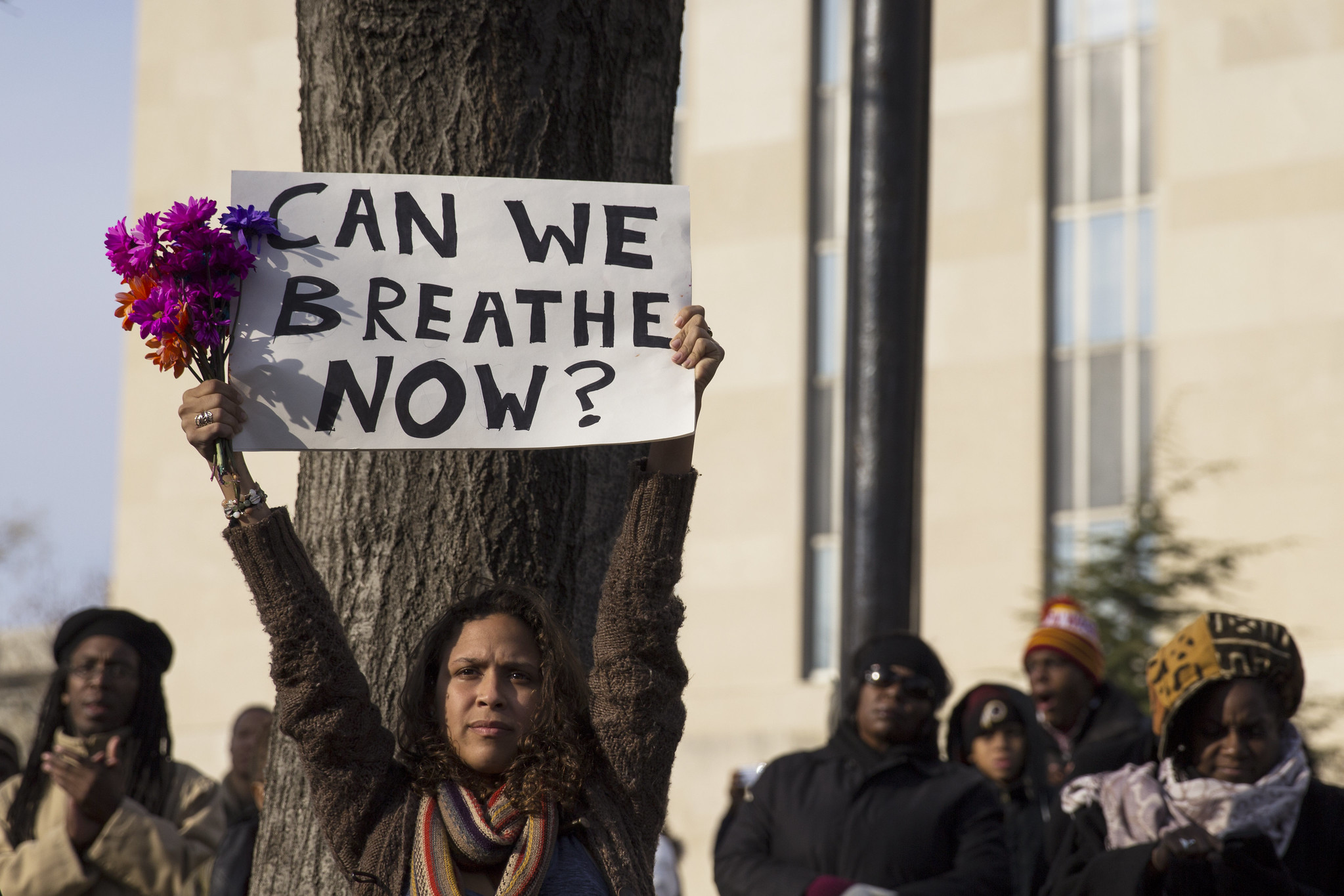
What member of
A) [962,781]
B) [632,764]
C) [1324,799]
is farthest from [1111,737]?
[632,764]

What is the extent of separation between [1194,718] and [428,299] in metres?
2.26

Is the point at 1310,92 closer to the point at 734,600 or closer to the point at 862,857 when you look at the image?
the point at 734,600

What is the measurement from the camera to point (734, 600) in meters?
19.7

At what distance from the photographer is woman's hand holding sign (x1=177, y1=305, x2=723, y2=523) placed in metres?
3.16

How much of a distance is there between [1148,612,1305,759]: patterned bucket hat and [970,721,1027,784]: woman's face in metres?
1.74

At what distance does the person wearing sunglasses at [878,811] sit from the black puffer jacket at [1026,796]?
0.60m

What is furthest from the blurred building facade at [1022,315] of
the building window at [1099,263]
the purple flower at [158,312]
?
the purple flower at [158,312]

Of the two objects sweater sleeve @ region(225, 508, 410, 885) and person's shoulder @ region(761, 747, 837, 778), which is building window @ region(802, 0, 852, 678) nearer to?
person's shoulder @ region(761, 747, 837, 778)

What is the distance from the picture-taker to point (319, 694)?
311 cm

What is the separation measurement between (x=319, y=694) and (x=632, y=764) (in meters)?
0.58

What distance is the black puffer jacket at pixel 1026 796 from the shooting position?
5930 millimetres

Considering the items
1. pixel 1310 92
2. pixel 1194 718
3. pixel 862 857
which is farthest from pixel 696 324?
pixel 1310 92

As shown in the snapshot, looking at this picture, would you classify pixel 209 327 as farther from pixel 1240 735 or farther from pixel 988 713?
pixel 988 713

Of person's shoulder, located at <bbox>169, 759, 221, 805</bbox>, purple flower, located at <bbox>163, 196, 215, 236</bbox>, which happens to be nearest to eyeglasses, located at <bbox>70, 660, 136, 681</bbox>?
person's shoulder, located at <bbox>169, 759, 221, 805</bbox>
